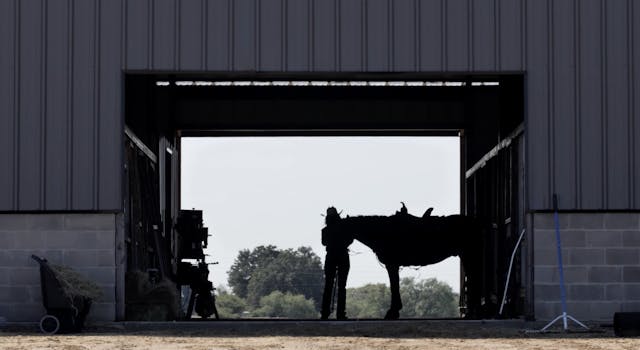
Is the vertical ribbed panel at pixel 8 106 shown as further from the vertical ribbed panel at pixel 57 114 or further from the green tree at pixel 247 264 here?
the green tree at pixel 247 264

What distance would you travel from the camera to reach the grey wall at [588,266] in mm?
18141

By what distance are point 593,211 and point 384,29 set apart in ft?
11.8

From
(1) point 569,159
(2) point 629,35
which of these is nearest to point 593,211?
(1) point 569,159

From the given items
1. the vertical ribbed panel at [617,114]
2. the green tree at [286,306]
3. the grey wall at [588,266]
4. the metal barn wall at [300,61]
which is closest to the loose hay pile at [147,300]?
the metal barn wall at [300,61]

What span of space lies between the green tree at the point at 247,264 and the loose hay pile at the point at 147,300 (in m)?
68.1

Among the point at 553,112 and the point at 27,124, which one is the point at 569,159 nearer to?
the point at 553,112

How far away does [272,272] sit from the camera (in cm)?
8531

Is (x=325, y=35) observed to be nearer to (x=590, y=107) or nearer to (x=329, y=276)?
(x=590, y=107)

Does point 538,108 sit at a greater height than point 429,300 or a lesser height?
greater

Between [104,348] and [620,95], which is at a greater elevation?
[620,95]

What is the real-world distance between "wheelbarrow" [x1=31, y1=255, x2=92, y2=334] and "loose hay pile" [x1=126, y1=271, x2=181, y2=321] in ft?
6.49

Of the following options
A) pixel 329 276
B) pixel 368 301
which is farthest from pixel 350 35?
pixel 368 301

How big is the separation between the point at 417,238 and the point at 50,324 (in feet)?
25.8

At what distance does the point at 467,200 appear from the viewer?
25891 millimetres
